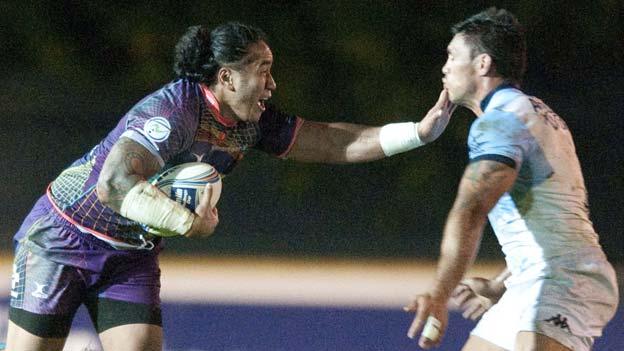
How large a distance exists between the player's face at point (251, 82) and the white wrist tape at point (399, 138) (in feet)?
1.71

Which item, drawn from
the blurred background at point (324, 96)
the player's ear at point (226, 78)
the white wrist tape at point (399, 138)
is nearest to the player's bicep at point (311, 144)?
the white wrist tape at point (399, 138)

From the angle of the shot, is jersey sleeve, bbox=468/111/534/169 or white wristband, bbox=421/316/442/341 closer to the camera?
white wristband, bbox=421/316/442/341

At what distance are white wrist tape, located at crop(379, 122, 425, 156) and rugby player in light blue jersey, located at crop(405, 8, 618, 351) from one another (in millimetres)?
697

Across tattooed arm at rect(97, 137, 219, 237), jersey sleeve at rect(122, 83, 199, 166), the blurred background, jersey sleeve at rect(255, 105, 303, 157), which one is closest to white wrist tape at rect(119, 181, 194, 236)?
tattooed arm at rect(97, 137, 219, 237)

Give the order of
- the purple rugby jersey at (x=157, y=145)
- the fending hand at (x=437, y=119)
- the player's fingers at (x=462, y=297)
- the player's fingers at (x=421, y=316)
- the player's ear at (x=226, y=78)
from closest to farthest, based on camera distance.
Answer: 1. the player's fingers at (x=421, y=316)
2. the player's fingers at (x=462, y=297)
3. the purple rugby jersey at (x=157, y=145)
4. the player's ear at (x=226, y=78)
5. the fending hand at (x=437, y=119)

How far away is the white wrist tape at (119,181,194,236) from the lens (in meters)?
3.21

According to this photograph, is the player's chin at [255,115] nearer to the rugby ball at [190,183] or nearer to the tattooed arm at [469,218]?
the rugby ball at [190,183]

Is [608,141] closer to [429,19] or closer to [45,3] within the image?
[429,19]

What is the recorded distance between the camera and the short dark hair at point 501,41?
10.6ft

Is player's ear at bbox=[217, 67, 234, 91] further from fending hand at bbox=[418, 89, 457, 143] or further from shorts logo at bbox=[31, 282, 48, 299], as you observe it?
shorts logo at bbox=[31, 282, 48, 299]

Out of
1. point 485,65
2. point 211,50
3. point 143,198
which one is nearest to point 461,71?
point 485,65

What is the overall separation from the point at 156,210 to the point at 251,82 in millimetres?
667

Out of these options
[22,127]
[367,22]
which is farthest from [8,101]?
[367,22]

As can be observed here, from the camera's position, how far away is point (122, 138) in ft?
Result: 11.2
